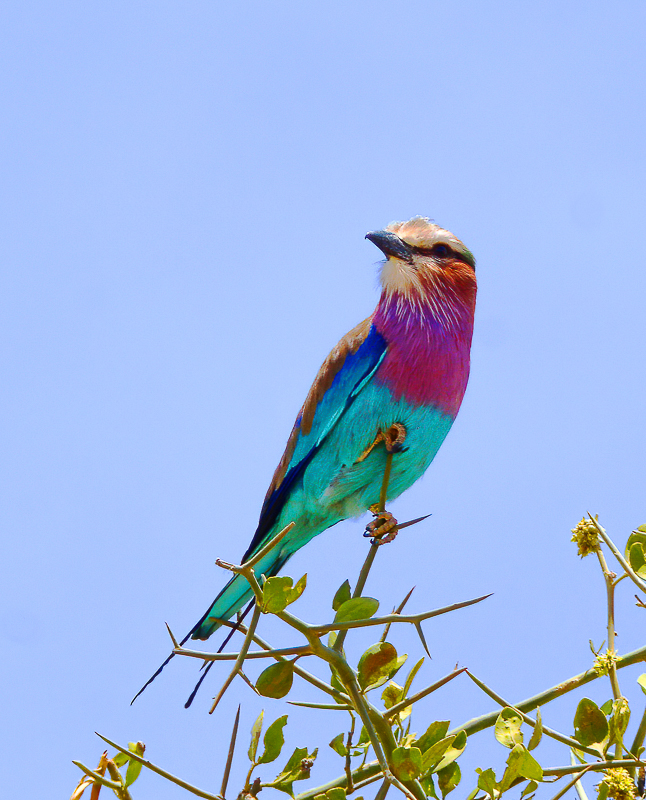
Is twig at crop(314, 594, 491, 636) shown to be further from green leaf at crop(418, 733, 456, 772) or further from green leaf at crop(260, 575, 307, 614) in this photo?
green leaf at crop(418, 733, 456, 772)

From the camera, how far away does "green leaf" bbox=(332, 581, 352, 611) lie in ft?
7.23

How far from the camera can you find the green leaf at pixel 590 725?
192cm

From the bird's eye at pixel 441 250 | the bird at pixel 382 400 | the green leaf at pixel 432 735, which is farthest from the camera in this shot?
the bird's eye at pixel 441 250

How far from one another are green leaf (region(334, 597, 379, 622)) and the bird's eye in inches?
83.1

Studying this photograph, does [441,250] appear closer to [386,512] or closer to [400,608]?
[386,512]

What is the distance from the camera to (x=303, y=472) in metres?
3.59

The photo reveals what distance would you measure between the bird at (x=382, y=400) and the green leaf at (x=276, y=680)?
1.04 meters

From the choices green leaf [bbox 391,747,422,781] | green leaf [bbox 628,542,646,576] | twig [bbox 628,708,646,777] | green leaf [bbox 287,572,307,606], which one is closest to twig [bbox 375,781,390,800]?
green leaf [bbox 391,747,422,781]

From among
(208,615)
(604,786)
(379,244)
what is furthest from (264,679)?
(379,244)

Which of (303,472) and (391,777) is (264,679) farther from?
(303,472)

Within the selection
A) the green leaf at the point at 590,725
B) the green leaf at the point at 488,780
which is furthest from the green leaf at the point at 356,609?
the green leaf at the point at 590,725

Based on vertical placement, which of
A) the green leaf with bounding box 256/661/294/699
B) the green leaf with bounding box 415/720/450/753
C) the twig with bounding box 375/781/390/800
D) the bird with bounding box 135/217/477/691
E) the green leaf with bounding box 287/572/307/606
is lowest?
the twig with bounding box 375/781/390/800

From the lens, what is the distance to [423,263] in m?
3.66

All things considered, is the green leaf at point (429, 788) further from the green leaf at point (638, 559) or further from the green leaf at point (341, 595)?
the green leaf at point (638, 559)
